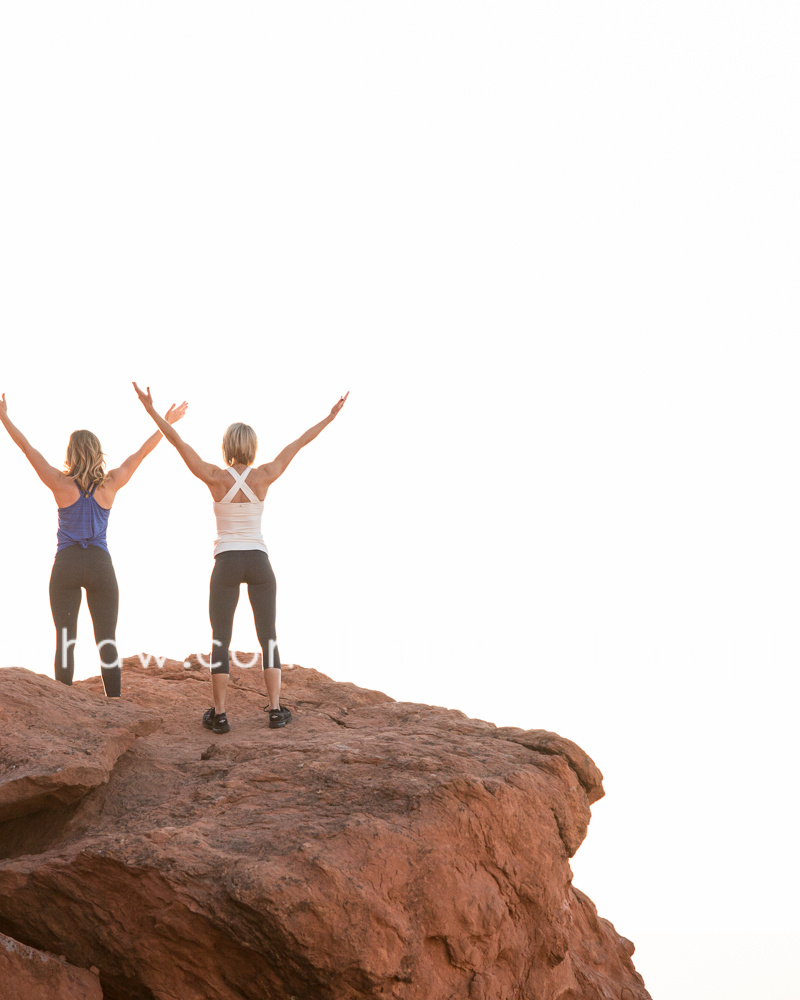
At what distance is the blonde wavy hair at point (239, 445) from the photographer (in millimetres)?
8625

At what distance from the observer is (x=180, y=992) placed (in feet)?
20.7

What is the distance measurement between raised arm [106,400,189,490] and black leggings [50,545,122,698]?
721mm

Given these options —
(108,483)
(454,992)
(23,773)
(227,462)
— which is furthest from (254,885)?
(108,483)

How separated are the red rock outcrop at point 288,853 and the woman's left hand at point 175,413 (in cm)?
298

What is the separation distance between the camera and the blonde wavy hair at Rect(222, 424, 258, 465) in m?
8.62

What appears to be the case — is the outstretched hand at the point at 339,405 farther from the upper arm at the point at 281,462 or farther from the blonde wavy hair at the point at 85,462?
the blonde wavy hair at the point at 85,462

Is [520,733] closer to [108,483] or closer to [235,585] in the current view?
[235,585]

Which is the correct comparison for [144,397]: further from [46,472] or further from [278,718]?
[278,718]

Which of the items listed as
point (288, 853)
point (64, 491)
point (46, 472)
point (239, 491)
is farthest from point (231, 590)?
point (288, 853)

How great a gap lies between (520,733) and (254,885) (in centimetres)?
320

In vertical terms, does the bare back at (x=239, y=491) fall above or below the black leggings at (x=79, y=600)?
above

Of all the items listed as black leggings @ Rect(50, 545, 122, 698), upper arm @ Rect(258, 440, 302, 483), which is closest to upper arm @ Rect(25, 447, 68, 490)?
black leggings @ Rect(50, 545, 122, 698)

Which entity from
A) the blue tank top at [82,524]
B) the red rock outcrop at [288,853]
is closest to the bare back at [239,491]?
the blue tank top at [82,524]

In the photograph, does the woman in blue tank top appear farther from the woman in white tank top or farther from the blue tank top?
the woman in white tank top
